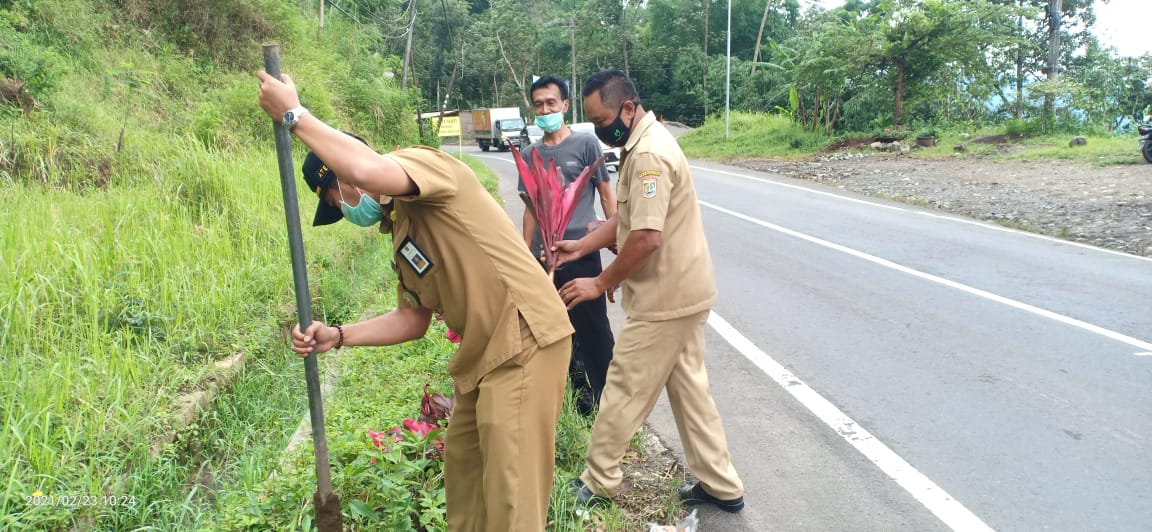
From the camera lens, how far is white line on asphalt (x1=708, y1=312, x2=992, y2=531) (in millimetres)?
3362

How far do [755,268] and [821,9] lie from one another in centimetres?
4390

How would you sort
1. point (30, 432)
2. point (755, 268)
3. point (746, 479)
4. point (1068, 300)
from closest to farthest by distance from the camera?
point (30, 432) → point (746, 479) → point (1068, 300) → point (755, 268)

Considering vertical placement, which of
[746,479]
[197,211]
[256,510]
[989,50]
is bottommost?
[746,479]

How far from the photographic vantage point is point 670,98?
Answer: 165 feet

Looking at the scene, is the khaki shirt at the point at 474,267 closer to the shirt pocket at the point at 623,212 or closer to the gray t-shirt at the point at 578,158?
the shirt pocket at the point at 623,212

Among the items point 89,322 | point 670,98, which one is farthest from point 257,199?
point 670,98

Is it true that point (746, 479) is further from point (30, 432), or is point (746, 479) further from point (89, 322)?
point (89, 322)

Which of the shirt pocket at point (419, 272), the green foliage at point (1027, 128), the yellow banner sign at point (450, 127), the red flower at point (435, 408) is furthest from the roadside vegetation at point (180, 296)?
the yellow banner sign at point (450, 127)

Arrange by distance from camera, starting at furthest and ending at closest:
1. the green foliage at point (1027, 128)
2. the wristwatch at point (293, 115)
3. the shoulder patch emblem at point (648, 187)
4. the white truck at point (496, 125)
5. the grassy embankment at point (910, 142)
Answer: the white truck at point (496, 125) < the green foliage at point (1027, 128) < the grassy embankment at point (910, 142) < the shoulder patch emblem at point (648, 187) < the wristwatch at point (293, 115)

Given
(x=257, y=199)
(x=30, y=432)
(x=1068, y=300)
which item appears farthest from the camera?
(x=257, y=199)

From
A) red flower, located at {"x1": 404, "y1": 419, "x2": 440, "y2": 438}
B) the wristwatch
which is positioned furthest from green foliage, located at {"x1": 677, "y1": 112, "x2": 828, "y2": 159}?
the wristwatch

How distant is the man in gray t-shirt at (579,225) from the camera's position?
4070 mm

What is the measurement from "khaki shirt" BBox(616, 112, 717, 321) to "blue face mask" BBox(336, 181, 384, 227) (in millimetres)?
1080

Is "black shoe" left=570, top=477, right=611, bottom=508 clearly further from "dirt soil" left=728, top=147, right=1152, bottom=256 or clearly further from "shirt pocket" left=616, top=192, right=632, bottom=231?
"dirt soil" left=728, top=147, right=1152, bottom=256
